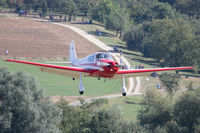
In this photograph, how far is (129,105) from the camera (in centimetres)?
7519

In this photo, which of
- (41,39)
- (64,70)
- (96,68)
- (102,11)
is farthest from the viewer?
(102,11)

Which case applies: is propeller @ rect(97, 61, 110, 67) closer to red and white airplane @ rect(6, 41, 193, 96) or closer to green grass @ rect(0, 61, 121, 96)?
red and white airplane @ rect(6, 41, 193, 96)

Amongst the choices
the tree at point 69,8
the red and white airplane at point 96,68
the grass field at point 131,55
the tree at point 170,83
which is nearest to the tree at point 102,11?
the grass field at point 131,55

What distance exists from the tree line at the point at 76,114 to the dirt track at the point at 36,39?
35718 mm

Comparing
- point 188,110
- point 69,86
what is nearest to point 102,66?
point 188,110

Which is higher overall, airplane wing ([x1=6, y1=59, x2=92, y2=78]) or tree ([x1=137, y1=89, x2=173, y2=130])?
airplane wing ([x1=6, y1=59, x2=92, y2=78])

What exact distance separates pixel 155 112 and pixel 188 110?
5.44m

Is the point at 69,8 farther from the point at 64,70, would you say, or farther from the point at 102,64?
the point at 102,64

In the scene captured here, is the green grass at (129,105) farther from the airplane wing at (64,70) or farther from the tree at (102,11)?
the tree at (102,11)

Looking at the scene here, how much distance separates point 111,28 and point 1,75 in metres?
89.2

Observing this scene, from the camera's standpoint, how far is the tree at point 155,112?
6719 cm

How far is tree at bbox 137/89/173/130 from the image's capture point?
220 ft

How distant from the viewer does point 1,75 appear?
62.2 metres

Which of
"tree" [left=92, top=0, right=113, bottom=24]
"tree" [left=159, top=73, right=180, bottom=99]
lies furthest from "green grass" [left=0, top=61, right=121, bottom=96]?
"tree" [left=92, top=0, right=113, bottom=24]
